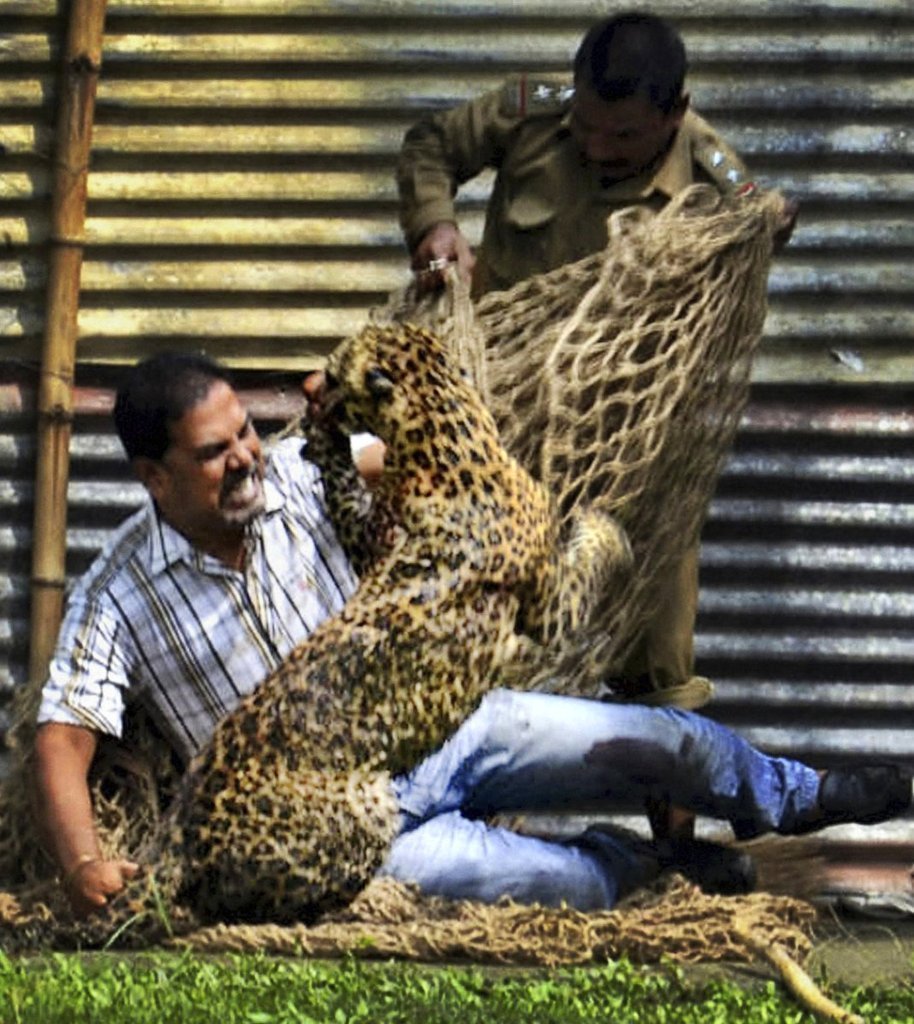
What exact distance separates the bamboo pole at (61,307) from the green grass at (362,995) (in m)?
2.44

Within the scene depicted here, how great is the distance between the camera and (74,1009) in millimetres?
4582

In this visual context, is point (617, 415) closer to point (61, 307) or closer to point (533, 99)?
point (533, 99)

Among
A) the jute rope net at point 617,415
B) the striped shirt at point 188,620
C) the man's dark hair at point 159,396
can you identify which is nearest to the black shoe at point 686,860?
the jute rope net at point 617,415

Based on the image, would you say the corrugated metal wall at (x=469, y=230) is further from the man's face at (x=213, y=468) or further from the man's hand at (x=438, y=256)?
the man's face at (x=213, y=468)

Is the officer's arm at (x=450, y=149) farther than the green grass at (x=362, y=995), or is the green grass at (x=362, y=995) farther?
the officer's arm at (x=450, y=149)

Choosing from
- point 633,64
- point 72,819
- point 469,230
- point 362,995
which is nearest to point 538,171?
point 633,64

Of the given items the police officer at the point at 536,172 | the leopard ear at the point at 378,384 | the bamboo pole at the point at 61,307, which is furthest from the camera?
the bamboo pole at the point at 61,307

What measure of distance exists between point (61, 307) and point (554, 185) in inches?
65.2

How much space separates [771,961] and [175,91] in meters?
3.41

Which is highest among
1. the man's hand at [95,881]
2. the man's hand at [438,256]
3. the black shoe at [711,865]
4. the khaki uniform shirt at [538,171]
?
the khaki uniform shirt at [538,171]

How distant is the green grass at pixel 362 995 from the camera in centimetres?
460

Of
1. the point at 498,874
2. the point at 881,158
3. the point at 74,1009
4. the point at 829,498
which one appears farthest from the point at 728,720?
the point at 74,1009

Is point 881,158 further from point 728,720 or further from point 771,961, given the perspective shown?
point 771,961

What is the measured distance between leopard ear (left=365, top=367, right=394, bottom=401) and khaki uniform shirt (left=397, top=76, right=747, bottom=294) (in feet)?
3.22
